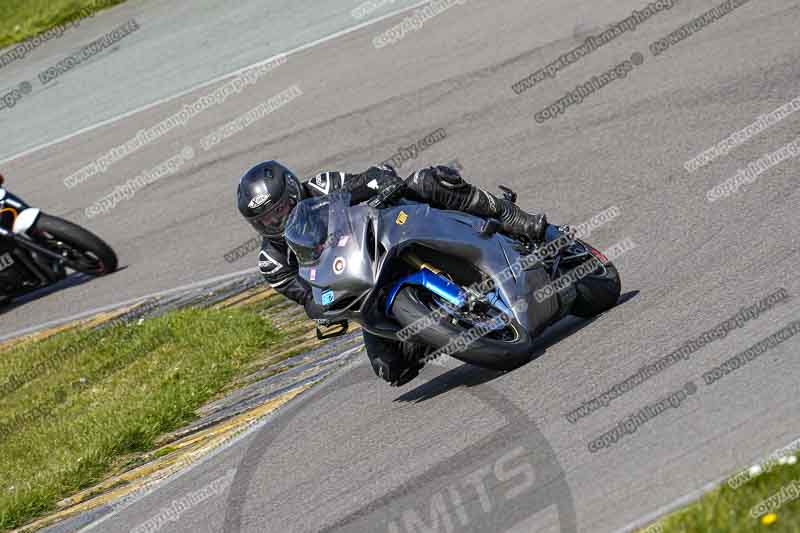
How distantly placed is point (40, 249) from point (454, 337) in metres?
8.07

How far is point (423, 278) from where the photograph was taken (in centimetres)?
692

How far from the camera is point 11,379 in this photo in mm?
11812

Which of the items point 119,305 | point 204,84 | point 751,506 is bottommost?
point 119,305

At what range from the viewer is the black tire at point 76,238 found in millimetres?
13328

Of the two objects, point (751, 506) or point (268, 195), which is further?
point (268, 195)

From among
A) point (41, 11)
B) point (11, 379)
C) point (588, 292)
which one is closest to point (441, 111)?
point (11, 379)

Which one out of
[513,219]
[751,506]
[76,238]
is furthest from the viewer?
[76,238]

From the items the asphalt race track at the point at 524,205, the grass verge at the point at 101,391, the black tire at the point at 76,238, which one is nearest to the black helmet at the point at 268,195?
the asphalt race track at the point at 524,205

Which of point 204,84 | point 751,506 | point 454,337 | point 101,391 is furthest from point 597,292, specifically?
point 204,84

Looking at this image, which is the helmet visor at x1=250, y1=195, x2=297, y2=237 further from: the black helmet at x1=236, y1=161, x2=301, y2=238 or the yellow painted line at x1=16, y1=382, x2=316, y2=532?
the yellow painted line at x1=16, y1=382, x2=316, y2=532

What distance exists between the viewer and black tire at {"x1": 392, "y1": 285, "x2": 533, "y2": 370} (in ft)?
22.0

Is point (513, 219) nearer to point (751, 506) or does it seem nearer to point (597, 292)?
point (597, 292)

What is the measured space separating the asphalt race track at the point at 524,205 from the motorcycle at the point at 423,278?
12.4 inches

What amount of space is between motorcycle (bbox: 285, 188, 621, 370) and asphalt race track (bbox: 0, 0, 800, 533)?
314 millimetres
